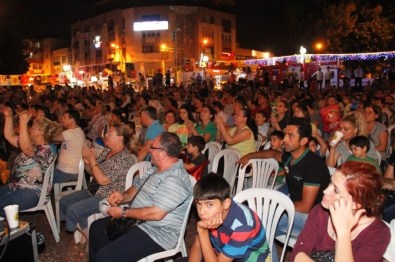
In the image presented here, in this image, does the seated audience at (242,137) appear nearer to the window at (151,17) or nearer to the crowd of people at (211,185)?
the crowd of people at (211,185)

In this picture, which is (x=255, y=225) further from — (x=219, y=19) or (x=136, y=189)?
(x=219, y=19)

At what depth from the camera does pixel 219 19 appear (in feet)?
162

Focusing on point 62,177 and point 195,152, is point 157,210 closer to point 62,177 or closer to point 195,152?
point 195,152

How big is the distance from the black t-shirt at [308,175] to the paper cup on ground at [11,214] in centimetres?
240

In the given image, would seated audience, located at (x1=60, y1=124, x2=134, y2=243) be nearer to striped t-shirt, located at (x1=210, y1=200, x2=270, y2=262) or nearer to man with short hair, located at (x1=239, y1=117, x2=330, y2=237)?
man with short hair, located at (x1=239, y1=117, x2=330, y2=237)

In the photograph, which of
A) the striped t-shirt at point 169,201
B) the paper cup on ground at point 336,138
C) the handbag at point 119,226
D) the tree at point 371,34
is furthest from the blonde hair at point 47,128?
the tree at point 371,34

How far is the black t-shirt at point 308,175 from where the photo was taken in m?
3.54

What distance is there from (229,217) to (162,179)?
41.9 inches

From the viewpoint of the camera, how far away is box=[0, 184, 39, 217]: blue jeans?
4.52 metres

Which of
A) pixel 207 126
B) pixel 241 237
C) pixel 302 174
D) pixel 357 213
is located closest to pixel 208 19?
pixel 207 126

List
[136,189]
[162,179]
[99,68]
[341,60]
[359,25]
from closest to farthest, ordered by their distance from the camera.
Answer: [162,179] → [136,189] → [341,60] → [359,25] → [99,68]

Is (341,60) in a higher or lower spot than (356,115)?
higher

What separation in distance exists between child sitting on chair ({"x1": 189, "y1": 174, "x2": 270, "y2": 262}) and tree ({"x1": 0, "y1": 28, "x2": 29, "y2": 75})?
127 ft

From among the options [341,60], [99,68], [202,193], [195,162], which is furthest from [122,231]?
[99,68]
